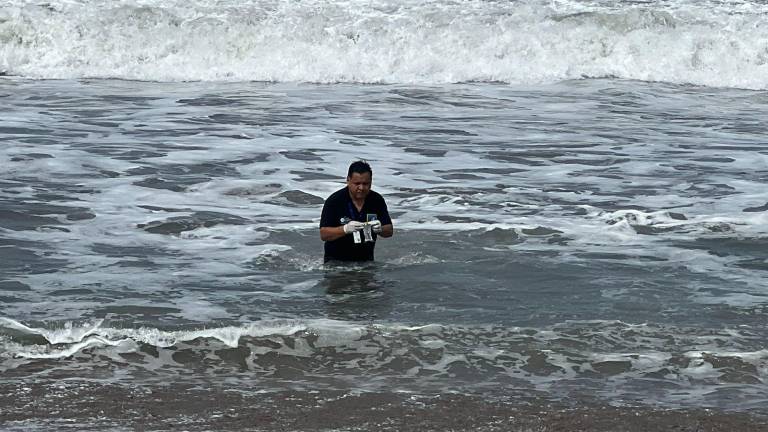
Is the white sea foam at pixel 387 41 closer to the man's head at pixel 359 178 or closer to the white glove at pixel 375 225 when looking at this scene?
the man's head at pixel 359 178

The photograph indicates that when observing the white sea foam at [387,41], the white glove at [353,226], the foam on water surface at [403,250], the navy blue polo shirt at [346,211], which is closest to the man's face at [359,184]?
the navy blue polo shirt at [346,211]

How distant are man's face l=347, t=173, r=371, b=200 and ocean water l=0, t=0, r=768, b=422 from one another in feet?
2.25

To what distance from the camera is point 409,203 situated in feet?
40.2

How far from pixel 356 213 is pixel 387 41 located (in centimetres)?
1664

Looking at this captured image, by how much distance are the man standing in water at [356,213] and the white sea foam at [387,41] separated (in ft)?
48.5

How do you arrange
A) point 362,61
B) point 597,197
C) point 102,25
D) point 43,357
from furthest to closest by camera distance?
point 102,25 < point 362,61 < point 597,197 < point 43,357

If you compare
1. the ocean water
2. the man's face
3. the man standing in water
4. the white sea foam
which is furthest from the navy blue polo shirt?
the white sea foam

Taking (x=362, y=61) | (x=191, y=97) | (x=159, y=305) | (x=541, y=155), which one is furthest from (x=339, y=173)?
(x=362, y=61)

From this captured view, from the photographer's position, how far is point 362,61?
25000 millimetres

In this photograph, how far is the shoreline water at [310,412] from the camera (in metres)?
6.05

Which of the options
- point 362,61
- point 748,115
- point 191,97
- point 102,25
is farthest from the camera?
point 102,25

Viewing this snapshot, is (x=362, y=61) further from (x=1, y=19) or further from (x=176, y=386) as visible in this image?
(x=176, y=386)

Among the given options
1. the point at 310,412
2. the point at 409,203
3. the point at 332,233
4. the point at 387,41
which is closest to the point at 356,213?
the point at 332,233

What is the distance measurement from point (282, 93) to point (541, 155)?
7.72m
